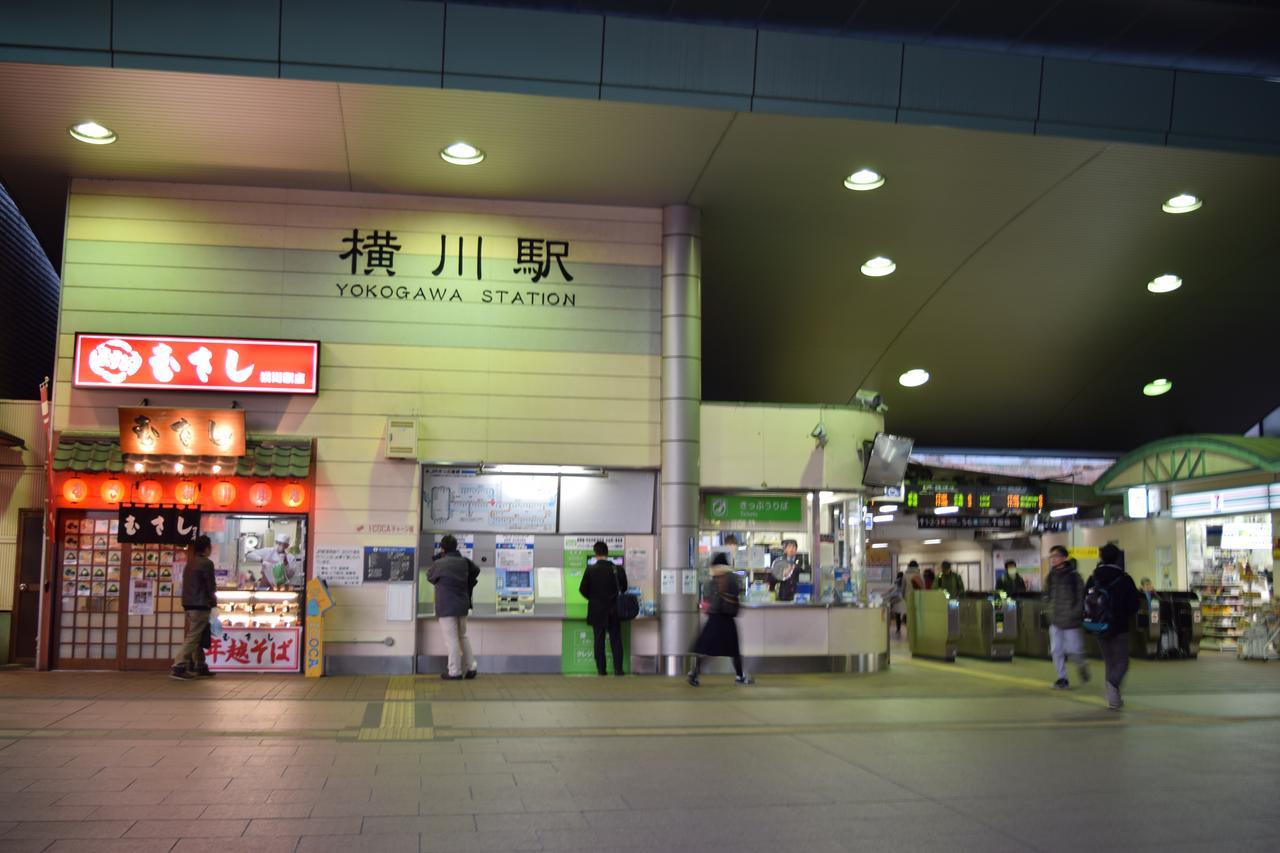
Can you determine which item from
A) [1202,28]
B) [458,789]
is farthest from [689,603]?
[1202,28]

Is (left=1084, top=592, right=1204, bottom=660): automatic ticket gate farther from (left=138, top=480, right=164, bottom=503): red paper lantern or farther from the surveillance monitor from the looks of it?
(left=138, top=480, right=164, bottom=503): red paper lantern

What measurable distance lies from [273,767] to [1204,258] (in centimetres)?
1477

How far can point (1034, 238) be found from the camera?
15906mm

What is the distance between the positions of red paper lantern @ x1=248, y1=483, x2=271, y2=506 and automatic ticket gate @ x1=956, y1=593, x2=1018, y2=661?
10.2 m

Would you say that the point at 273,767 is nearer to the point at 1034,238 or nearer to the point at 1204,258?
the point at 1034,238

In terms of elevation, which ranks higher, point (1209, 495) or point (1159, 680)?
point (1209, 495)

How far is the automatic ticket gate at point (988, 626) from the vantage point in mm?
17250

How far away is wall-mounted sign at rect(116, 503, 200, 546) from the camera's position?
1304 centimetres

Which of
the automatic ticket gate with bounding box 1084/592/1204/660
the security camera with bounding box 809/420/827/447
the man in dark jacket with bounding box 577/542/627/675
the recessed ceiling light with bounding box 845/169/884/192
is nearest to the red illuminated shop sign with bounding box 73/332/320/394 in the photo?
the man in dark jacket with bounding box 577/542/627/675

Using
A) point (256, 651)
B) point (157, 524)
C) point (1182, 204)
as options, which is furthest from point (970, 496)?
point (157, 524)

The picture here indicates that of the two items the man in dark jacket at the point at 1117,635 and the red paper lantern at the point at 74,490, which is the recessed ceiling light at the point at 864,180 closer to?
the man in dark jacket at the point at 1117,635

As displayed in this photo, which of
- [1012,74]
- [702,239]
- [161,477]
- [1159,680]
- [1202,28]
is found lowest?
[1159,680]

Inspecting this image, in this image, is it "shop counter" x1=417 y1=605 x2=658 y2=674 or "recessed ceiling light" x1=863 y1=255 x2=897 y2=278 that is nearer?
"shop counter" x1=417 y1=605 x2=658 y2=674

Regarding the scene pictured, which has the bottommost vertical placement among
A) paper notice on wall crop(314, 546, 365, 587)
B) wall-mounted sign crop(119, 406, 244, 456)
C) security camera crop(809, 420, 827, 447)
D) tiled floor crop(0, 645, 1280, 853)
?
tiled floor crop(0, 645, 1280, 853)
